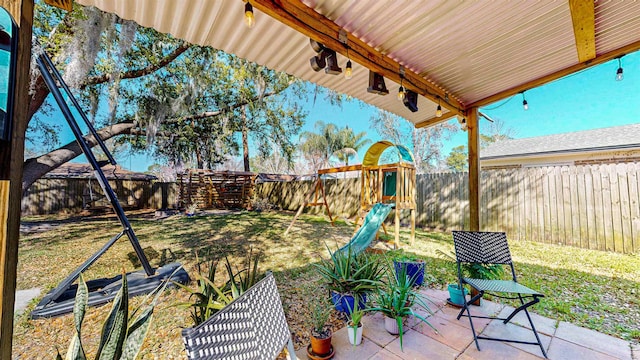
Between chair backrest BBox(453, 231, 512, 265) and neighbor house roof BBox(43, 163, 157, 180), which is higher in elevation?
neighbor house roof BBox(43, 163, 157, 180)

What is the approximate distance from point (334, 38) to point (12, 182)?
1.88 meters

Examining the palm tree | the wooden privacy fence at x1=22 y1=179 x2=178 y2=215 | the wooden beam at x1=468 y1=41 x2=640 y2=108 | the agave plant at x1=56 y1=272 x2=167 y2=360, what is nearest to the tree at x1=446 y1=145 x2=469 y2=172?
the palm tree

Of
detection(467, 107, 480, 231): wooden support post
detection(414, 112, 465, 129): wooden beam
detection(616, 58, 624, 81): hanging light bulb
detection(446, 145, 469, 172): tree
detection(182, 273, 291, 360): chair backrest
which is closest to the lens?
detection(182, 273, 291, 360): chair backrest

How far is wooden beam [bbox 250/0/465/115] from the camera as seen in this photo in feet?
5.25

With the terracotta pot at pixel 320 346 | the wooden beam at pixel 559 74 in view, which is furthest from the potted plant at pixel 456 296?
the wooden beam at pixel 559 74

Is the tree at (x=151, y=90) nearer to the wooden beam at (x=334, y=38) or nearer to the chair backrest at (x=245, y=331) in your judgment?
the wooden beam at (x=334, y=38)

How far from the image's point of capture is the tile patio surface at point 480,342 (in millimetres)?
1744

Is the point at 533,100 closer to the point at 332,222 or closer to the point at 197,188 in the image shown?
the point at 332,222

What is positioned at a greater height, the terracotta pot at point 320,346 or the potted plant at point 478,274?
the potted plant at point 478,274

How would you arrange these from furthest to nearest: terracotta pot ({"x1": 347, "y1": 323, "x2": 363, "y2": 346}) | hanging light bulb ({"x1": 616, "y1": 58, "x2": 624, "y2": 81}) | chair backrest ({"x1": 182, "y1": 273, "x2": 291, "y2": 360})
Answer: hanging light bulb ({"x1": 616, "y1": 58, "x2": 624, "y2": 81}) → terracotta pot ({"x1": 347, "y1": 323, "x2": 363, "y2": 346}) → chair backrest ({"x1": 182, "y1": 273, "x2": 291, "y2": 360})

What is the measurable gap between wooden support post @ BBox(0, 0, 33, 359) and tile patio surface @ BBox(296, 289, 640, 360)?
5.11 ft

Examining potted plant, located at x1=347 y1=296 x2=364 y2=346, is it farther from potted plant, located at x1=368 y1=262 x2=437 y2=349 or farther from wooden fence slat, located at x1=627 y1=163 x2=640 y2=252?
wooden fence slat, located at x1=627 y1=163 x2=640 y2=252

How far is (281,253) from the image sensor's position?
448 cm

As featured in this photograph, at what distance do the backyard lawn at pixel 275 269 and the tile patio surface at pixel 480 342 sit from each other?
248 mm
